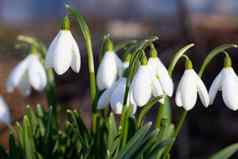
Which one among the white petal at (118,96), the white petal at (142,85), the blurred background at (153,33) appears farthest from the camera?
the blurred background at (153,33)

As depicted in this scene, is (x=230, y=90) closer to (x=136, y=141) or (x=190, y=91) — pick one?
(x=190, y=91)

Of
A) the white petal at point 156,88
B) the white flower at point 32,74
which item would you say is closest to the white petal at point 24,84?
the white flower at point 32,74

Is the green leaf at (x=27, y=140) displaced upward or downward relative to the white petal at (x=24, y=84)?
downward

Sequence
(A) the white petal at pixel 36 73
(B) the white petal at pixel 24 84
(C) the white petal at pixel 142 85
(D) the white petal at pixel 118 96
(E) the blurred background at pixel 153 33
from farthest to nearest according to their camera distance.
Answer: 1. (E) the blurred background at pixel 153 33
2. (B) the white petal at pixel 24 84
3. (A) the white petal at pixel 36 73
4. (D) the white petal at pixel 118 96
5. (C) the white petal at pixel 142 85

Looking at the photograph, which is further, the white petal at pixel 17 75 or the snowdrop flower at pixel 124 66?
the white petal at pixel 17 75

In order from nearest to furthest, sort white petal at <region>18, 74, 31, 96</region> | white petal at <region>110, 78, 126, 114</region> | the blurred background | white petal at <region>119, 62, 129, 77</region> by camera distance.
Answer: white petal at <region>110, 78, 126, 114</region> → white petal at <region>119, 62, 129, 77</region> → white petal at <region>18, 74, 31, 96</region> → the blurred background

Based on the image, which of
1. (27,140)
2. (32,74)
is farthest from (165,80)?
(32,74)

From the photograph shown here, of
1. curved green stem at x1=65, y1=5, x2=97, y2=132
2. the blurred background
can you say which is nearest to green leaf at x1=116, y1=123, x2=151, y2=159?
curved green stem at x1=65, y1=5, x2=97, y2=132

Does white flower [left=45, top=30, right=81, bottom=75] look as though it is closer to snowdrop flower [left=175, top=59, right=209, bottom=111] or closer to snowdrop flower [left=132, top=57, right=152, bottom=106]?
snowdrop flower [left=132, top=57, right=152, bottom=106]

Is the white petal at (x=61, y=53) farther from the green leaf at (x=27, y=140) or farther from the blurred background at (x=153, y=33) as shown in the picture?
the blurred background at (x=153, y=33)

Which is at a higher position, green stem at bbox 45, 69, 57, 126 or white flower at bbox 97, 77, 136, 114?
white flower at bbox 97, 77, 136, 114
